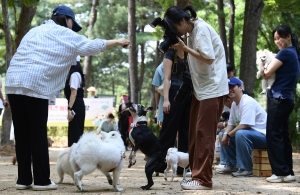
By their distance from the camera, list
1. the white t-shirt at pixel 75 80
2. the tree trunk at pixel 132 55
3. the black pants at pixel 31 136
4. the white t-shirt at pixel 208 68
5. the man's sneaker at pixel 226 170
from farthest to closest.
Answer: the tree trunk at pixel 132 55, the man's sneaker at pixel 226 170, the white t-shirt at pixel 75 80, the black pants at pixel 31 136, the white t-shirt at pixel 208 68

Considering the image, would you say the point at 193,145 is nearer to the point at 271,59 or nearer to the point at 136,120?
the point at 136,120

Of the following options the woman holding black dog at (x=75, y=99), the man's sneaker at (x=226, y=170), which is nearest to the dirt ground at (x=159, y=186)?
the man's sneaker at (x=226, y=170)

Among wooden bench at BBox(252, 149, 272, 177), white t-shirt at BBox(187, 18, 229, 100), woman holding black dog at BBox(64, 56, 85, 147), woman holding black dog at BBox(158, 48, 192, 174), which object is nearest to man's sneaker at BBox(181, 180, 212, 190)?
white t-shirt at BBox(187, 18, 229, 100)

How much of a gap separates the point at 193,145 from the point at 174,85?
6.10 ft

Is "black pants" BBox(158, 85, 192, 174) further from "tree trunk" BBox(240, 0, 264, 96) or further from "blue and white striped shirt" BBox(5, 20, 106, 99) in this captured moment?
"tree trunk" BBox(240, 0, 264, 96)

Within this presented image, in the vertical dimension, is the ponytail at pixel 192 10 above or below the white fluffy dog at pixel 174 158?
above

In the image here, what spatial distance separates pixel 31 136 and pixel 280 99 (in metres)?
3.24

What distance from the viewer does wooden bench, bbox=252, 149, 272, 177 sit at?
28.1ft

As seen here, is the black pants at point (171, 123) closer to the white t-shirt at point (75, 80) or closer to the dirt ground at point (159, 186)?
the dirt ground at point (159, 186)

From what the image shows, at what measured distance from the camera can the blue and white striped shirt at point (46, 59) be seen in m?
6.19

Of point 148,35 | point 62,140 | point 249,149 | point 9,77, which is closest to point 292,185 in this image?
point 249,149

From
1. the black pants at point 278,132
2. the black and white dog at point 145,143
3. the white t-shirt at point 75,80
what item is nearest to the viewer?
the black and white dog at point 145,143

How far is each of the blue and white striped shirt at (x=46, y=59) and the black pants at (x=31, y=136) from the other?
0.47ft

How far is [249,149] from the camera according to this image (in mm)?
8641
